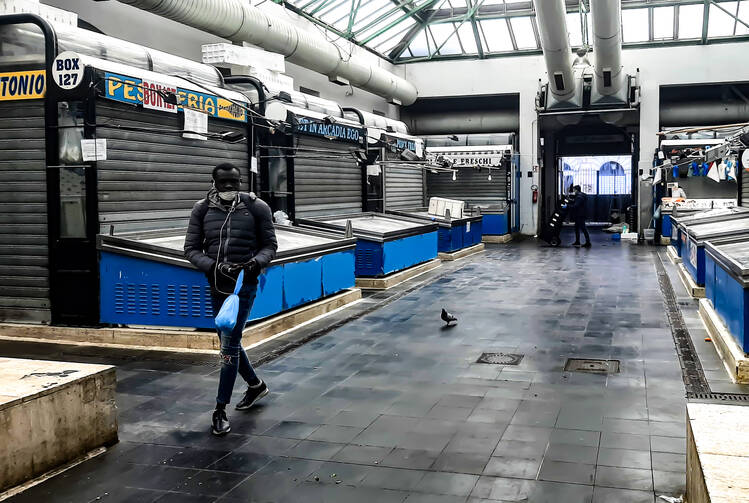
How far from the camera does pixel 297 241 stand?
9.18 metres

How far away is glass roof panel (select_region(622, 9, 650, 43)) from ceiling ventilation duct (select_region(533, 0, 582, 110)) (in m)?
2.57

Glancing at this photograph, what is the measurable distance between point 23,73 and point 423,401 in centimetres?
521

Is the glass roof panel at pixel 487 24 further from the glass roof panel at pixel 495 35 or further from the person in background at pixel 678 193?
the person in background at pixel 678 193

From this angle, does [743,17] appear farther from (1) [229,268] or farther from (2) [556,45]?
(1) [229,268]

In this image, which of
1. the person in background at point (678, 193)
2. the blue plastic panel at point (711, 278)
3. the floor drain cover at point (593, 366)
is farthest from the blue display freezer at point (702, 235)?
the person in background at point (678, 193)

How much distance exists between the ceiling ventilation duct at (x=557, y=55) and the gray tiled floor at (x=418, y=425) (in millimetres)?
6910

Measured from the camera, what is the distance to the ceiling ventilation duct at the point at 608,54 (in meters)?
13.1

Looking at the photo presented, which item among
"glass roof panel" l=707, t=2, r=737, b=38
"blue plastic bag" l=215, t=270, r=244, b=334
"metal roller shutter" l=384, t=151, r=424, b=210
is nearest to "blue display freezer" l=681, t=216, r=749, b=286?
"metal roller shutter" l=384, t=151, r=424, b=210

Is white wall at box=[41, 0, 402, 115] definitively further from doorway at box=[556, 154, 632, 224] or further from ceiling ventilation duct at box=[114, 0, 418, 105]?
doorway at box=[556, 154, 632, 224]

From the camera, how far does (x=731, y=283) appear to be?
6.37 meters

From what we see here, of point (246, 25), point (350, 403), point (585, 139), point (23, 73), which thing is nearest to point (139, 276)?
point (23, 73)

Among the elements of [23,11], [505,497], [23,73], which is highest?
[23,11]

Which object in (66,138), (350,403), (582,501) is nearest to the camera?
(582,501)

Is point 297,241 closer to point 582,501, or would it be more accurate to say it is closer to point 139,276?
point 139,276
